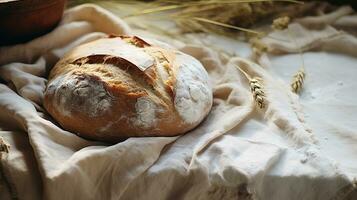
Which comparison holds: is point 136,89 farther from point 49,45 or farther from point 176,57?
point 49,45

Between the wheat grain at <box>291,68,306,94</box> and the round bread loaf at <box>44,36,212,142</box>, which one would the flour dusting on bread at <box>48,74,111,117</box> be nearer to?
the round bread loaf at <box>44,36,212,142</box>

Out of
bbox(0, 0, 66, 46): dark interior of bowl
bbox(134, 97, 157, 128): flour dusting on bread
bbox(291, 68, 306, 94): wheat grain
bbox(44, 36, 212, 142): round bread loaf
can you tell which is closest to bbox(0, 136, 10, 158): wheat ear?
bbox(44, 36, 212, 142): round bread loaf

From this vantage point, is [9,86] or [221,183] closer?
[221,183]

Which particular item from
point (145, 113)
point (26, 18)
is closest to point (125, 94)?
point (145, 113)

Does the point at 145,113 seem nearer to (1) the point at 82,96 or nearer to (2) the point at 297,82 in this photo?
(1) the point at 82,96

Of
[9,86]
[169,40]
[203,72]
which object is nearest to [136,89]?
[203,72]
